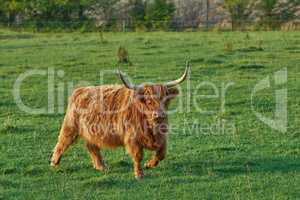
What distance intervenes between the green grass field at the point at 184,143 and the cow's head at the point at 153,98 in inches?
28.6

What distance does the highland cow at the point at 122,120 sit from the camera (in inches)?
319

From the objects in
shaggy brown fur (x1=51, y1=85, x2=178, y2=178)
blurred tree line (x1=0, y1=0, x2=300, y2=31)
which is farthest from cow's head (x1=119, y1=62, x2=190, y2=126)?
blurred tree line (x1=0, y1=0, x2=300, y2=31)

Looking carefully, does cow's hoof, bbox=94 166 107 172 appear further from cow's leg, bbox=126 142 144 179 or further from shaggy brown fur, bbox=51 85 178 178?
cow's leg, bbox=126 142 144 179

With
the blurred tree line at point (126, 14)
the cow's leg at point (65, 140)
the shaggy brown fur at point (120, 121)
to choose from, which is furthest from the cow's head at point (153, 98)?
the blurred tree line at point (126, 14)

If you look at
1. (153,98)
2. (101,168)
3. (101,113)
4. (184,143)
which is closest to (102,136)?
(101,113)

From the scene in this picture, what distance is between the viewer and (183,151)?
9.41m

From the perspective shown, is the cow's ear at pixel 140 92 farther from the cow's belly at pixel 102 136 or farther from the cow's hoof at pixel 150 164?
the cow's hoof at pixel 150 164

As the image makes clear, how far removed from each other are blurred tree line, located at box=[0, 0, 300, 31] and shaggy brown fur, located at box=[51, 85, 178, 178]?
2733cm

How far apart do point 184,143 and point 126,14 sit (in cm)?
3185

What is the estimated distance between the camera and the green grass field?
7.64 meters

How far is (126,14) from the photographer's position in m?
41.2

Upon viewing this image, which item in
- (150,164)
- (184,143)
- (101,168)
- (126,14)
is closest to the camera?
(150,164)

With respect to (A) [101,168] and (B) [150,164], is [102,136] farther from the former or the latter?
(B) [150,164]

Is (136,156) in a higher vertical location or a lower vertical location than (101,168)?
higher
